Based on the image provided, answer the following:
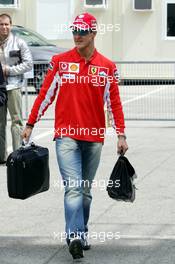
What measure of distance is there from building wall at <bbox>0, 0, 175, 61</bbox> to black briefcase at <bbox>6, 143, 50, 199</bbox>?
835 inches

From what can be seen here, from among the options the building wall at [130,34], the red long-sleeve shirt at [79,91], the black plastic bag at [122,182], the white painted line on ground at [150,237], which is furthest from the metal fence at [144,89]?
the building wall at [130,34]

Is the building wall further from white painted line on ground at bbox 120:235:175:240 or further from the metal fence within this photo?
white painted line on ground at bbox 120:235:175:240

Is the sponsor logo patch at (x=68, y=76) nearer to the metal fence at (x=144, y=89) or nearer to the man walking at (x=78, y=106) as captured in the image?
the man walking at (x=78, y=106)

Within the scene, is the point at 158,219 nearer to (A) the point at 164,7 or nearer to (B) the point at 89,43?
(B) the point at 89,43

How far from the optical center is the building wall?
28.3 meters

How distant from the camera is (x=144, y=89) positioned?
56.7 feet

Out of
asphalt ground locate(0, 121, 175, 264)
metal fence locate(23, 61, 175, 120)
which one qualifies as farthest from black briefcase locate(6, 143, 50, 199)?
metal fence locate(23, 61, 175, 120)

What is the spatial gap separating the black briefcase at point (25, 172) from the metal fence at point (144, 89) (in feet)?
30.8

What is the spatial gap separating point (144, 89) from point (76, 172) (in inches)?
410

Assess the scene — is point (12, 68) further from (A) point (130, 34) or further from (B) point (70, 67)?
(A) point (130, 34)

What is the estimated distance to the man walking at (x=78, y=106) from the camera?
6.96 metres

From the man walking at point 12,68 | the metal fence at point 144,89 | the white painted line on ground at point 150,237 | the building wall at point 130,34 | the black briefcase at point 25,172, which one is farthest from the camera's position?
the building wall at point 130,34

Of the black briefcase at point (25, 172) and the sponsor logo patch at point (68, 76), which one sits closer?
the sponsor logo patch at point (68, 76)

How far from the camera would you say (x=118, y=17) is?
93.7 ft
